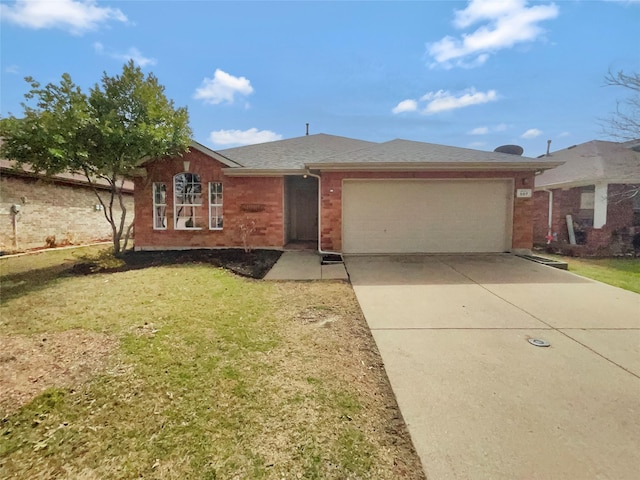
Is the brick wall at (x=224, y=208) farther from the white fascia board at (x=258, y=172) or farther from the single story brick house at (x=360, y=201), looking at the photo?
the white fascia board at (x=258, y=172)

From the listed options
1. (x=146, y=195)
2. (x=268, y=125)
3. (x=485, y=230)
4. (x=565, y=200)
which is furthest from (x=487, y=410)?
(x=268, y=125)

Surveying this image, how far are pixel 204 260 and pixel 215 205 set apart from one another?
249cm

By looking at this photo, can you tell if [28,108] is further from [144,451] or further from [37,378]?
[144,451]

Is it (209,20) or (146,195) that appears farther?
(146,195)

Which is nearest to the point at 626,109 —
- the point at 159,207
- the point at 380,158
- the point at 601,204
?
the point at 601,204

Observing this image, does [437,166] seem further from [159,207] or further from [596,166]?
[159,207]

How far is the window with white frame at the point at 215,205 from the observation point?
10367 mm

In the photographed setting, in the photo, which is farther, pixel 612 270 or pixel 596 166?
pixel 596 166

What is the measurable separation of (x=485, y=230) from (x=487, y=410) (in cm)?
840

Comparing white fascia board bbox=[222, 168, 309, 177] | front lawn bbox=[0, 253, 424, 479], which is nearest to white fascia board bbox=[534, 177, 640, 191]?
white fascia board bbox=[222, 168, 309, 177]

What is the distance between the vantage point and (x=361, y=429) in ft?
7.22

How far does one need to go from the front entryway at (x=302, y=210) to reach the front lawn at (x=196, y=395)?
8272 mm

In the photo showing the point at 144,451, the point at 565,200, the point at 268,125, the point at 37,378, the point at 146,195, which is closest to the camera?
the point at 144,451

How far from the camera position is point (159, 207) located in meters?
10.6
